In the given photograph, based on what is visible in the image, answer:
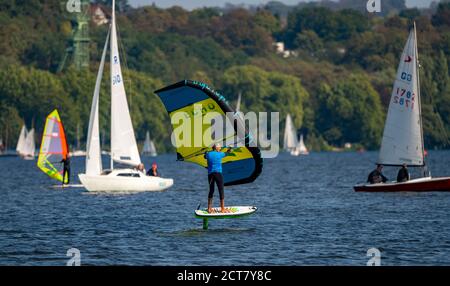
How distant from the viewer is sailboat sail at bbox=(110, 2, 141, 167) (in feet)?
171

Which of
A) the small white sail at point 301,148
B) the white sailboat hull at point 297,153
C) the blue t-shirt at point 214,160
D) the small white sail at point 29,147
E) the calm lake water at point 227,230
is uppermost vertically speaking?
the blue t-shirt at point 214,160

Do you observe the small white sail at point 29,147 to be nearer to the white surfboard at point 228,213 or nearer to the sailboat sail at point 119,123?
the sailboat sail at point 119,123

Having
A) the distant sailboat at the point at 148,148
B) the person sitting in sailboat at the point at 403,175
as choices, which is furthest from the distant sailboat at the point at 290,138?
the person sitting in sailboat at the point at 403,175

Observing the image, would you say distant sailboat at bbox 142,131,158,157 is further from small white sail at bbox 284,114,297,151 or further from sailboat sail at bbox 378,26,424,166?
sailboat sail at bbox 378,26,424,166

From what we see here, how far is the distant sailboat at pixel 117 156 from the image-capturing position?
5072 cm

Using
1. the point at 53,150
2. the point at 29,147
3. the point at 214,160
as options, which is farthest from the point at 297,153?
the point at 214,160

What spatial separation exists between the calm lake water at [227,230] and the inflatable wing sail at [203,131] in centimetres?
165

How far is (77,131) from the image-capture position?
447ft

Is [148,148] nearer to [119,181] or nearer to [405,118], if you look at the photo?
[119,181]

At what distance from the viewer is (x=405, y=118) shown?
50938 millimetres

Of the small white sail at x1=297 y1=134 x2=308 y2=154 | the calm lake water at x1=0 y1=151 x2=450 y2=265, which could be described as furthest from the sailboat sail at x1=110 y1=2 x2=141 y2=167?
the small white sail at x1=297 y1=134 x2=308 y2=154

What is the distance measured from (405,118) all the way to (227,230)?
18.8 metres
